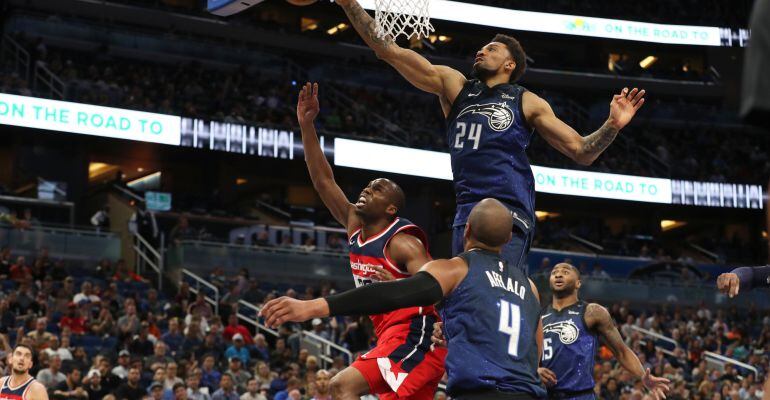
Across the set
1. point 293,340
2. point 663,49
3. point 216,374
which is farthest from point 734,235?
point 216,374

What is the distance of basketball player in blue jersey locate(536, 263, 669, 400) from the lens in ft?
24.6

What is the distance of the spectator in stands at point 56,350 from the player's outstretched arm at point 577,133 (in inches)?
379

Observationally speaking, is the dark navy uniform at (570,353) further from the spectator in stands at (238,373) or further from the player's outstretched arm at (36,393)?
the spectator in stands at (238,373)

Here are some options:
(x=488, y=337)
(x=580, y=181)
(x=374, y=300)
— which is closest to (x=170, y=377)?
(x=488, y=337)

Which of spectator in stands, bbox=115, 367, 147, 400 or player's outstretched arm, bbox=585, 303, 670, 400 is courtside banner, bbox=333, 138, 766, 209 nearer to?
spectator in stands, bbox=115, 367, 147, 400

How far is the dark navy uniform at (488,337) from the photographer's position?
4.73 meters

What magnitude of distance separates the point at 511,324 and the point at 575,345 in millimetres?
2932

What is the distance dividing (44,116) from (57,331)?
35.8 feet

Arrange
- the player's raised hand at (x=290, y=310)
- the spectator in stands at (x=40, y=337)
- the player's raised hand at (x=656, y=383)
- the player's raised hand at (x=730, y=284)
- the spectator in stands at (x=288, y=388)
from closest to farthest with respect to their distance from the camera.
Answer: the player's raised hand at (x=290, y=310) < the player's raised hand at (x=730, y=284) < the player's raised hand at (x=656, y=383) < the spectator in stands at (x=288, y=388) < the spectator in stands at (x=40, y=337)

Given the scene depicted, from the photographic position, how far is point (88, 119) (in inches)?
1054

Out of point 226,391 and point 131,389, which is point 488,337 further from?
point 226,391

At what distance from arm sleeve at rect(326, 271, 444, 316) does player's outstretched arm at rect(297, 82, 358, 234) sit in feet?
7.87

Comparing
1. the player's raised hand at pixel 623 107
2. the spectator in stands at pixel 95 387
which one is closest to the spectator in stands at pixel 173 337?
the spectator in stands at pixel 95 387

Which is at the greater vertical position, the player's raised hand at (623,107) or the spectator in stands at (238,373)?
the player's raised hand at (623,107)
